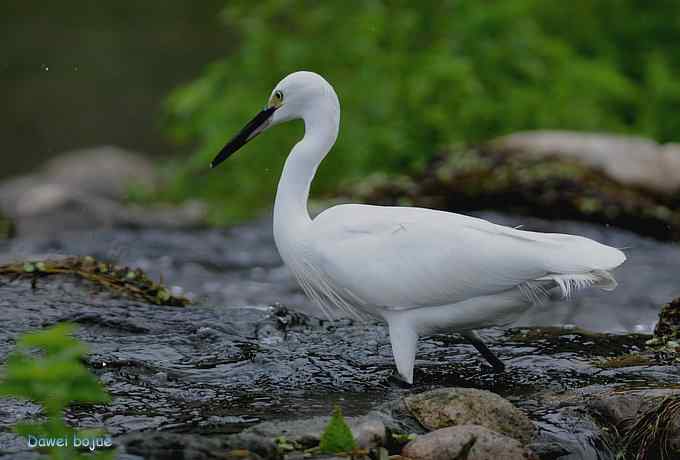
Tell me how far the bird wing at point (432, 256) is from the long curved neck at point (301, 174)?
17cm

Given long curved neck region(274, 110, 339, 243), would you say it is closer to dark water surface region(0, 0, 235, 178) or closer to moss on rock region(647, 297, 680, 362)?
moss on rock region(647, 297, 680, 362)

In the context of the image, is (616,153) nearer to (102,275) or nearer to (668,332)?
(668,332)

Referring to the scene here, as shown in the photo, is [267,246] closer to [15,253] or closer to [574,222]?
[15,253]

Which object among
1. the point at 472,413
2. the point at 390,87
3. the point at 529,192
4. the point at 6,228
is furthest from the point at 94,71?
the point at 472,413

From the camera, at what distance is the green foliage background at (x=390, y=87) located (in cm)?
1135

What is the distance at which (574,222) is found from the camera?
9508 millimetres

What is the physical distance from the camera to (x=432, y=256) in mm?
5070

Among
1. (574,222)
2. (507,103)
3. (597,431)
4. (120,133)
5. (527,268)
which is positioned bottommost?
(597,431)

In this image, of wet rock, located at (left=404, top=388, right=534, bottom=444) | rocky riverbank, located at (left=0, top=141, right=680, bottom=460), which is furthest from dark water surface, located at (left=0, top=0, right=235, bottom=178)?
wet rock, located at (left=404, top=388, right=534, bottom=444)

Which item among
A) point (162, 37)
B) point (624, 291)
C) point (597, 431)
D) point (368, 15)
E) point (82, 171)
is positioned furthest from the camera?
point (162, 37)

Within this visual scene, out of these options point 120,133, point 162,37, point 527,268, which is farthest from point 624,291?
point 162,37

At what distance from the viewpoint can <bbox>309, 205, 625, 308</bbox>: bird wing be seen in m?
4.93

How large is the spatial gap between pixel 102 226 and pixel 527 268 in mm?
6568

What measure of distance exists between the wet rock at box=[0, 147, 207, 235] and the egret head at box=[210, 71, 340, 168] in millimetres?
5276
